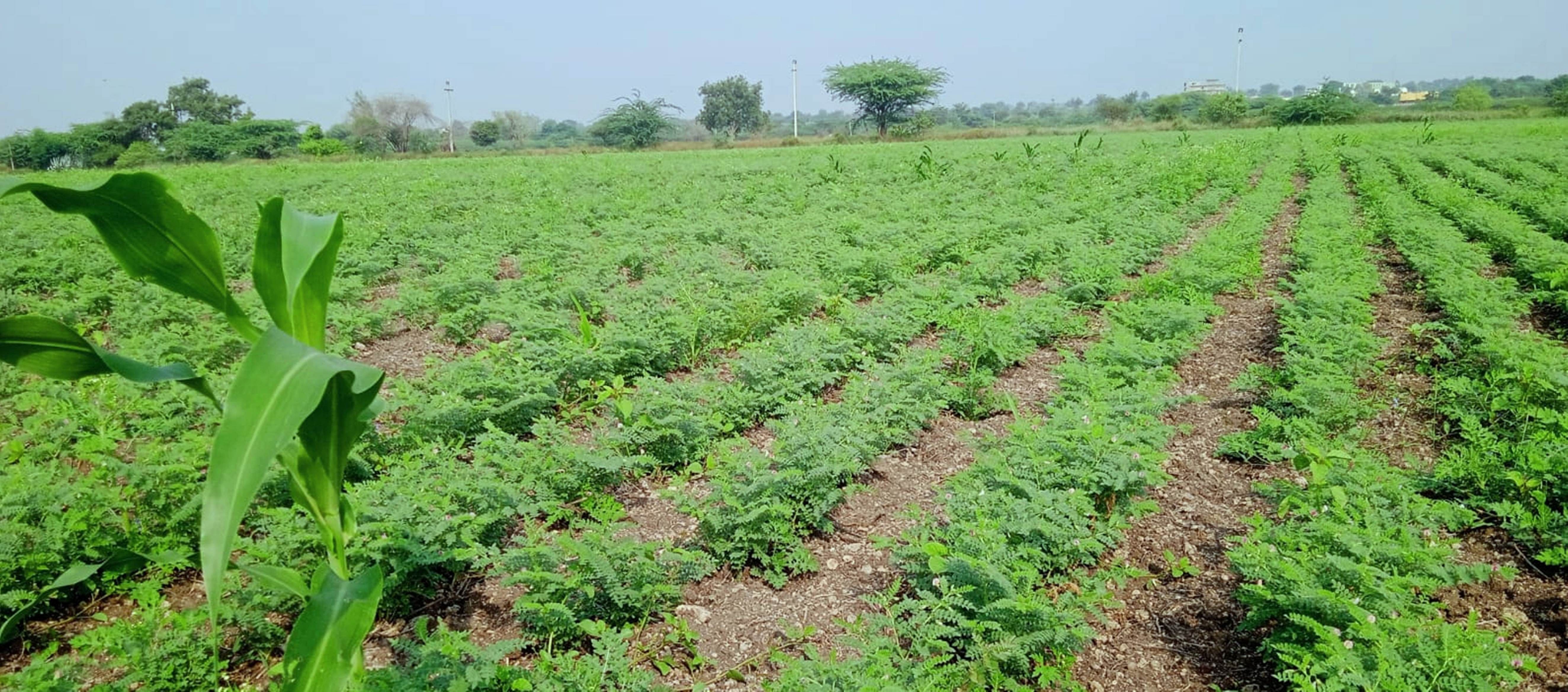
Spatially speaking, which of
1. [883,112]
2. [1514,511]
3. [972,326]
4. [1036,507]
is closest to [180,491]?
[1036,507]

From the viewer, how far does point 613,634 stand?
2828 millimetres

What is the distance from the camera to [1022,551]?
316cm

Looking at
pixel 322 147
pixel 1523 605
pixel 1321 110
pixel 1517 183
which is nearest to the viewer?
pixel 1523 605

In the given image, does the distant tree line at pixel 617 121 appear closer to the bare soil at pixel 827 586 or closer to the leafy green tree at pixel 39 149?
the leafy green tree at pixel 39 149

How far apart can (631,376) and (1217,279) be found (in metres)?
5.91

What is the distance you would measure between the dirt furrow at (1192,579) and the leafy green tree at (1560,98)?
54621mm

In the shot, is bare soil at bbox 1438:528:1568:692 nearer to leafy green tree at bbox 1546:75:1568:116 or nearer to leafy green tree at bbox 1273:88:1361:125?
leafy green tree at bbox 1273:88:1361:125

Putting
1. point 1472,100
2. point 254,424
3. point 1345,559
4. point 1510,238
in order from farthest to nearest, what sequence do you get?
point 1472,100 → point 1510,238 → point 1345,559 → point 254,424

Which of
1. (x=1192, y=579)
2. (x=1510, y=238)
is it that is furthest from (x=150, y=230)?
(x=1510, y=238)

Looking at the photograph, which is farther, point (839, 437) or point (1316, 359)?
point (1316, 359)

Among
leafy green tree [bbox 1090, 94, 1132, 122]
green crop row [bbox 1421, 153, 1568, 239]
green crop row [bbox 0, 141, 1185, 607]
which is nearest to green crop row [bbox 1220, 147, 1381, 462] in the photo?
green crop row [bbox 0, 141, 1185, 607]

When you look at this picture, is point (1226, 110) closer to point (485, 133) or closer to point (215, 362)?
point (215, 362)

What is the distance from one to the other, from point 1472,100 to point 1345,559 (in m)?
72.6

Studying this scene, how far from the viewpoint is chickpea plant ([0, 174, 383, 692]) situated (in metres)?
1.29
